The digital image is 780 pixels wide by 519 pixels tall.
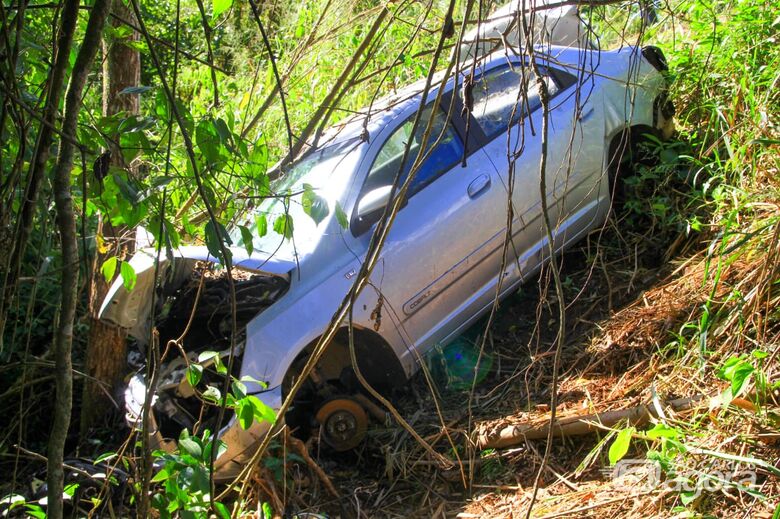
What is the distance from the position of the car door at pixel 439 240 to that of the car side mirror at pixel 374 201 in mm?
148

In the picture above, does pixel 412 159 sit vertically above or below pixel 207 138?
below

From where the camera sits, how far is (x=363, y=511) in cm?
390

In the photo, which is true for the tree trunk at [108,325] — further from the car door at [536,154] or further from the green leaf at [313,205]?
the car door at [536,154]

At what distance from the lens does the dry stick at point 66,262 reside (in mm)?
1924

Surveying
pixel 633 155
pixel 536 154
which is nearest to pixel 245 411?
pixel 536 154

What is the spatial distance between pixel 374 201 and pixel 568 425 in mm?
1580

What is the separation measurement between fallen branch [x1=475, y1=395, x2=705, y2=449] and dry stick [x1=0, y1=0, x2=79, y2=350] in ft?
7.59

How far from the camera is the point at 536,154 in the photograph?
4785 millimetres

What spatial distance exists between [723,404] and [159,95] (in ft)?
8.34

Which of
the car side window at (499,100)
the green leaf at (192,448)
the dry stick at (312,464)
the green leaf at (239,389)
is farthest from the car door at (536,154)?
the green leaf at (192,448)

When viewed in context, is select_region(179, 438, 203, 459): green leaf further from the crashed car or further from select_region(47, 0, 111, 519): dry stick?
the crashed car

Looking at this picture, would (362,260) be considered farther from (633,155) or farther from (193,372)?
(633,155)

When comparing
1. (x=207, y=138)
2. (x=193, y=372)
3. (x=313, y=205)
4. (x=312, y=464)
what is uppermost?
(x=207, y=138)

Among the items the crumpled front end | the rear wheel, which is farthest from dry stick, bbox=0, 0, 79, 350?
the rear wheel
